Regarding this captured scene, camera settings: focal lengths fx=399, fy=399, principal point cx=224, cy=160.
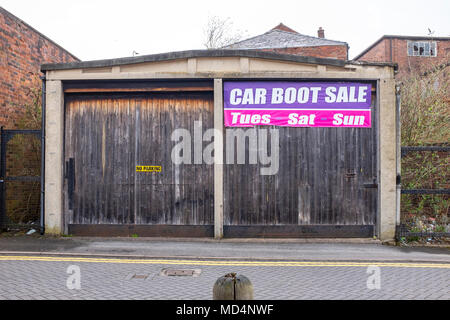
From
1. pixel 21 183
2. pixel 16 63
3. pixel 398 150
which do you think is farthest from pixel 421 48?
pixel 21 183

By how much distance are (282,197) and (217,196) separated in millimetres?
1578

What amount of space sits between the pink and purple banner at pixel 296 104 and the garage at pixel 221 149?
2 centimetres

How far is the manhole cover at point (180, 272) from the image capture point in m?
6.57

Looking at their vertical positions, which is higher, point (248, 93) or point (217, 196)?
point (248, 93)

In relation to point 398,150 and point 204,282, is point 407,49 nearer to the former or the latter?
point 398,150

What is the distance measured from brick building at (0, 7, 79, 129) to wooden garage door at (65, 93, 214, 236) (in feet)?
7.76

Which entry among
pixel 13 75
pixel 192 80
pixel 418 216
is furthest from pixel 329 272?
pixel 13 75

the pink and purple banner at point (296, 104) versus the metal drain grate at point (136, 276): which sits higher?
the pink and purple banner at point (296, 104)

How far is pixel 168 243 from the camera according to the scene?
9.18m

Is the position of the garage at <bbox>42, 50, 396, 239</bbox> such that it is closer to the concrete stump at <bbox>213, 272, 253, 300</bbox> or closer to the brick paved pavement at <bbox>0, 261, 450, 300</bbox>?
the brick paved pavement at <bbox>0, 261, 450, 300</bbox>

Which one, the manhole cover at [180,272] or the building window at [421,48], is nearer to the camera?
the manhole cover at [180,272]

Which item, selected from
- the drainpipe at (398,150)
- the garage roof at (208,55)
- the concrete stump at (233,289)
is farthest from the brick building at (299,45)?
the concrete stump at (233,289)

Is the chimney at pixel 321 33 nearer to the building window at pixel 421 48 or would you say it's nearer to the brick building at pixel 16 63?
the building window at pixel 421 48

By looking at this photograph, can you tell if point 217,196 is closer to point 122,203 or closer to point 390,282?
point 122,203
